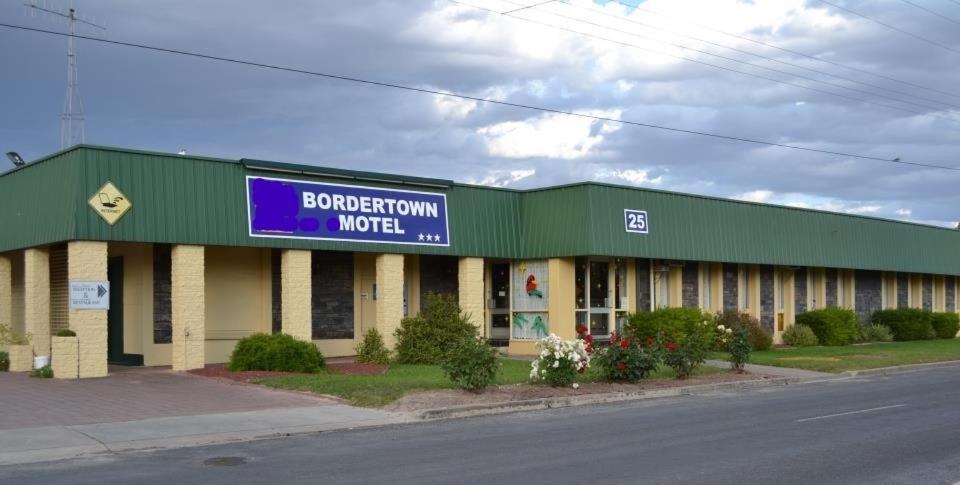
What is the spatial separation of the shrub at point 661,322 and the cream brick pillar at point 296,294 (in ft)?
33.2

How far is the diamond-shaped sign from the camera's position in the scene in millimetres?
21297

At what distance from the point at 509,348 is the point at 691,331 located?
5694 millimetres

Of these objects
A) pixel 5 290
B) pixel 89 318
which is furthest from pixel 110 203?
pixel 5 290

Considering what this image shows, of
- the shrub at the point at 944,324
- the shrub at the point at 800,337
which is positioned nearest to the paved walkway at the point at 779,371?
the shrub at the point at 800,337

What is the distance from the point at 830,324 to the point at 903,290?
10.5 m

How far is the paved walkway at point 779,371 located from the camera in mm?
24717

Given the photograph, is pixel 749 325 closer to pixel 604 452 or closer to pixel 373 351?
pixel 373 351

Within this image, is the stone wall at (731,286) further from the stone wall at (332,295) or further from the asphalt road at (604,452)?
the asphalt road at (604,452)

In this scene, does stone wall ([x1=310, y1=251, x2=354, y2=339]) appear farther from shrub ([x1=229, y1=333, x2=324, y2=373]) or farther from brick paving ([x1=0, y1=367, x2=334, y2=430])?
brick paving ([x1=0, y1=367, x2=334, y2=430])

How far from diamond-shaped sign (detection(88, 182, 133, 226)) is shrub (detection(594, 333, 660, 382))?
11.0m

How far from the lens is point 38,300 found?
24047 millimetres

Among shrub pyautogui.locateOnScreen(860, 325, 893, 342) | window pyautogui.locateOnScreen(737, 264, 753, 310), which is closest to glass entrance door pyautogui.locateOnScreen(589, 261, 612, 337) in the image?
window pyautogui.locateOnScreen(737, 264, 753, 310)

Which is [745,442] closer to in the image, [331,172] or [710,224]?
[331,172]

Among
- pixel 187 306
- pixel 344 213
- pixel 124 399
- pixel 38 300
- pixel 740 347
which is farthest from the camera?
pixel 344 213
